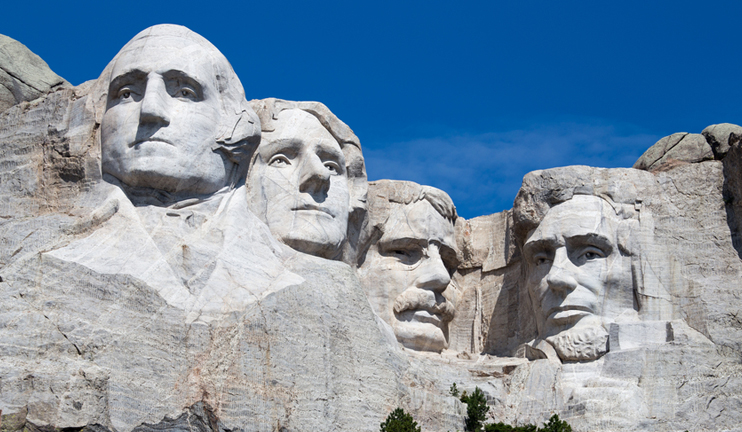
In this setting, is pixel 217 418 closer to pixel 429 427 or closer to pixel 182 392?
pixel 182 392

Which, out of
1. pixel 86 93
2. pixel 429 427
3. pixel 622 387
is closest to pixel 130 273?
pixel 86 93

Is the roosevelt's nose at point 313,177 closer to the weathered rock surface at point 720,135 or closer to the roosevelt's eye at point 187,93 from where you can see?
the roosevelt's eye at point 187,93

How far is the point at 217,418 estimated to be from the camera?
39.1 ft

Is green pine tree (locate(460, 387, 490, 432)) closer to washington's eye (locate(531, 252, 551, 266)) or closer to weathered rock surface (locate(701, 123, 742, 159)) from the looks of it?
washington's eye (locate(531, 252, 551, 266))

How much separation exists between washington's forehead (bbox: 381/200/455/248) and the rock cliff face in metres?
0.02

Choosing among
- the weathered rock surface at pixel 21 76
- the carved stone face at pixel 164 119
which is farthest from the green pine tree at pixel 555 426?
the weathered rock surface at pixel 21 76

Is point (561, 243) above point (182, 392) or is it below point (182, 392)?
above

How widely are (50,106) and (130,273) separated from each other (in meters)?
2.84

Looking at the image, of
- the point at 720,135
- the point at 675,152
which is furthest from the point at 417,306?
the point at 720,135

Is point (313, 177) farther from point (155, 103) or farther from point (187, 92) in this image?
point (155, 103)

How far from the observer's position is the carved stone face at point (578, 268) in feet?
51.4

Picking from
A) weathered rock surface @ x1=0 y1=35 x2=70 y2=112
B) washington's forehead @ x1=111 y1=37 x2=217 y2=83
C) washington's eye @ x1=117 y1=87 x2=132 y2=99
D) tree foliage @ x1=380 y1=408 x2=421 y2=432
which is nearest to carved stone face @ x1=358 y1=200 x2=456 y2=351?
tree foliage @ x1=380 y1=408 x2=421 y2=432

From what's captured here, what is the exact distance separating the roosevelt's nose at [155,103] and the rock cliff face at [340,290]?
0.05 meters

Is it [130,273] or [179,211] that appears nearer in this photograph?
[130,273]
